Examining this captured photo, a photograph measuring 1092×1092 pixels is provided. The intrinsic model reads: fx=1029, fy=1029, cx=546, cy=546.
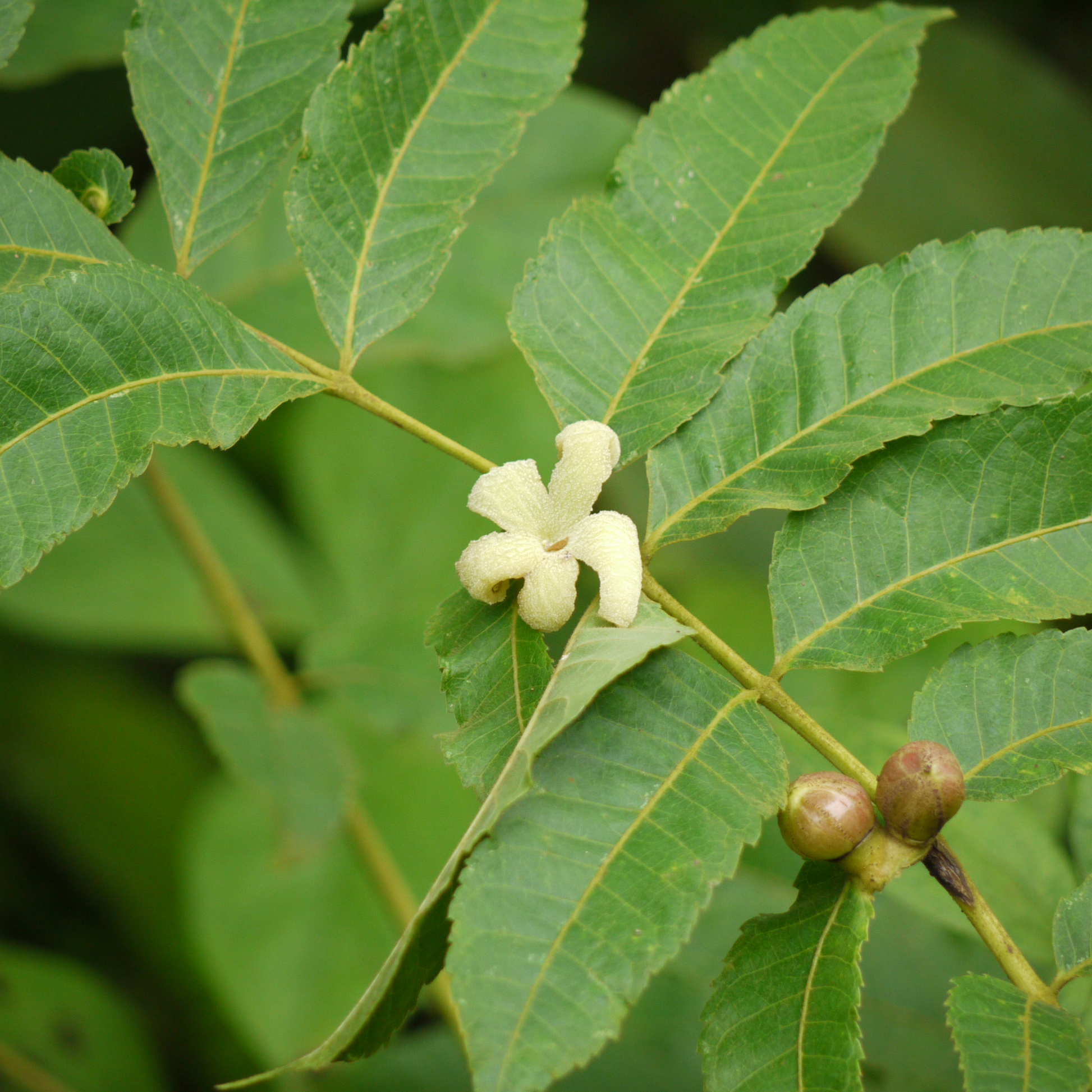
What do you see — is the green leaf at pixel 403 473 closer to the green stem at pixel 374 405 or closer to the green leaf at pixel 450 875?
the green stem at pixel 374 405

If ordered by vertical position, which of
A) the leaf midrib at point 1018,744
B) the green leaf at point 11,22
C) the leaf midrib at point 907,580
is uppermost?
the green leaf at point 11,22

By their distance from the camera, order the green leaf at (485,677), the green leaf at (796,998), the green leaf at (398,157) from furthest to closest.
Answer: the green leaf at (398,157) < the green leaf at (485,677) < the green leaf at (796,998)

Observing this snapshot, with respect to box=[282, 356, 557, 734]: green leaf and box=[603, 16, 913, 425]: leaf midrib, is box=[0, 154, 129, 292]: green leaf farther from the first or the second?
box=[282, 356, 557, 734]: green leaf

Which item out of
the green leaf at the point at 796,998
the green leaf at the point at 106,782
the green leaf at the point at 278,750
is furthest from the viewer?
the green leaf at the point at 106,782

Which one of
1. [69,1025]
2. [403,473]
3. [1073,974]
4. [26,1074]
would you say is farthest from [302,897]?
[1073,974]

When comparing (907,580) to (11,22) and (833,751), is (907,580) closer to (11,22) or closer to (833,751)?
(833,751)

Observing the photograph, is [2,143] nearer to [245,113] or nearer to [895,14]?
[245,113]

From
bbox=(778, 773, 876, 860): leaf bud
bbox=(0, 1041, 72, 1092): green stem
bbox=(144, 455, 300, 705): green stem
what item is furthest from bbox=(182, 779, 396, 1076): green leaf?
bbox=(778, 773, 876, 860): leaf bud

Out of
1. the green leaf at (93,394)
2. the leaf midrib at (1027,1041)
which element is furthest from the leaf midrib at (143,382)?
the leaf midrib at (1027,1041)
